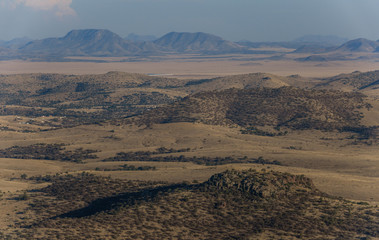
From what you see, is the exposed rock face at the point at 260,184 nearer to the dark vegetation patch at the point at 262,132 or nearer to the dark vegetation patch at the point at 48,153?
the dark vegetation patch at the point at 48,153

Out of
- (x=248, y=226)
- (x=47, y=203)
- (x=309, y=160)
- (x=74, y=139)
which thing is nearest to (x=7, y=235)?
(x=47, y=203)

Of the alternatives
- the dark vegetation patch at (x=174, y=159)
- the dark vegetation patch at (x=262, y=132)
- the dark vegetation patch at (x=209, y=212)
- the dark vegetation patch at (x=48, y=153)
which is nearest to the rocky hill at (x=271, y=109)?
the dark vegetation patch at (x=262, y=132)

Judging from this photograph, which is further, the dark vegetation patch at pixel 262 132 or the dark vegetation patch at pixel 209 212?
the dark vegetation patch at pixel 262 132

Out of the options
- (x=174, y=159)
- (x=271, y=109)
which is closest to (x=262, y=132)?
(x=271, y=109)

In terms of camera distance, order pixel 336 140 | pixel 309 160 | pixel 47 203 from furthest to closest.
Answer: pixel 336 140, pixel 309 160, pixel 47 203

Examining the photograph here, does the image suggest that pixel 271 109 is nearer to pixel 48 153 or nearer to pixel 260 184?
pixel 48 153

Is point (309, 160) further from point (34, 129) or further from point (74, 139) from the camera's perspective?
point (34, 129)
